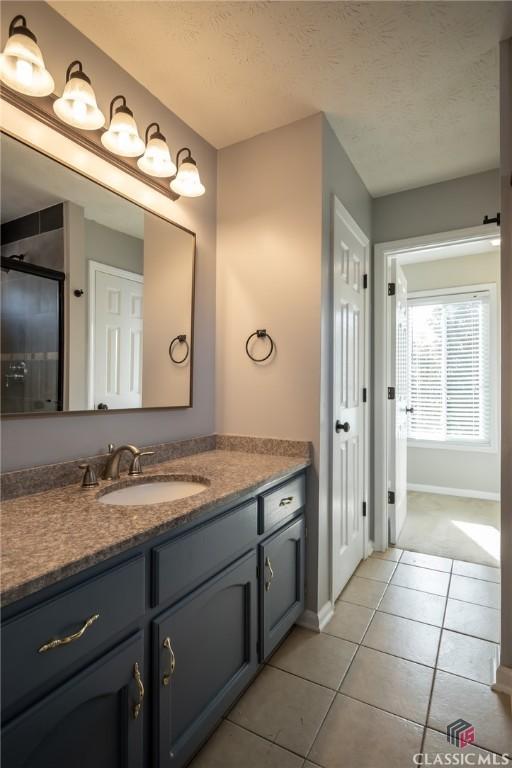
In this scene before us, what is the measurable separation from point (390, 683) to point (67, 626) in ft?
4.56

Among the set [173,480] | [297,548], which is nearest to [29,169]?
[173,480]

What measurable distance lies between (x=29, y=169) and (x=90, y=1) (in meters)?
0.63

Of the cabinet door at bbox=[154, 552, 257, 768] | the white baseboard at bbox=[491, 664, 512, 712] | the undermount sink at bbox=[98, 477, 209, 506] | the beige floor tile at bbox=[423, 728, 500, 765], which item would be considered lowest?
the beige floor tile at bbox=[423, 728, 500, 765]

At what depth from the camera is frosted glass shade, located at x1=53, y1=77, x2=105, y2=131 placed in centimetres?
125

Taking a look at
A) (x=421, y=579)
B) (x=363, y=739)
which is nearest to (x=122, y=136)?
(x=363, y=739)

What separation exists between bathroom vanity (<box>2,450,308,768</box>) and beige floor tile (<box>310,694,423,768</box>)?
32 cm

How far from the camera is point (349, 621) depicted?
6.40ft

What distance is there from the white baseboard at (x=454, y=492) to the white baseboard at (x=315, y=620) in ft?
9.27

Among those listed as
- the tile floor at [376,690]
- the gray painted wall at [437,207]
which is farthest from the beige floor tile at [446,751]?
the gray painted wall at [437,207]

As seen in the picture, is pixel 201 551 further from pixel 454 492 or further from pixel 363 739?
pixel 454 492

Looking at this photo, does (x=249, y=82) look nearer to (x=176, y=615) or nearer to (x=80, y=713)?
(x=176, y=615)

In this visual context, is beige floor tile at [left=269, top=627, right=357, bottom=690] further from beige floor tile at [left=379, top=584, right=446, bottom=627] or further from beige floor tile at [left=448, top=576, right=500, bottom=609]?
beige floor tile at [left=448, top=576, right=500, bottom=609]

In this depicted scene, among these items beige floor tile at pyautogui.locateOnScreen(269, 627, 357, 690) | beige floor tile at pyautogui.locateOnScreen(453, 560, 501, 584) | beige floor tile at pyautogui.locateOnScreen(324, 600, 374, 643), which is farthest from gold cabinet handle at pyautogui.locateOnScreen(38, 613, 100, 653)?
beige floor tile at pyautogui.locateOnScreen(453, 560, 501, 584)

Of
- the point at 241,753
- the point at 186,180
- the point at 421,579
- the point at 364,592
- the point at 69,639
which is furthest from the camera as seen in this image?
the point at 421,579
